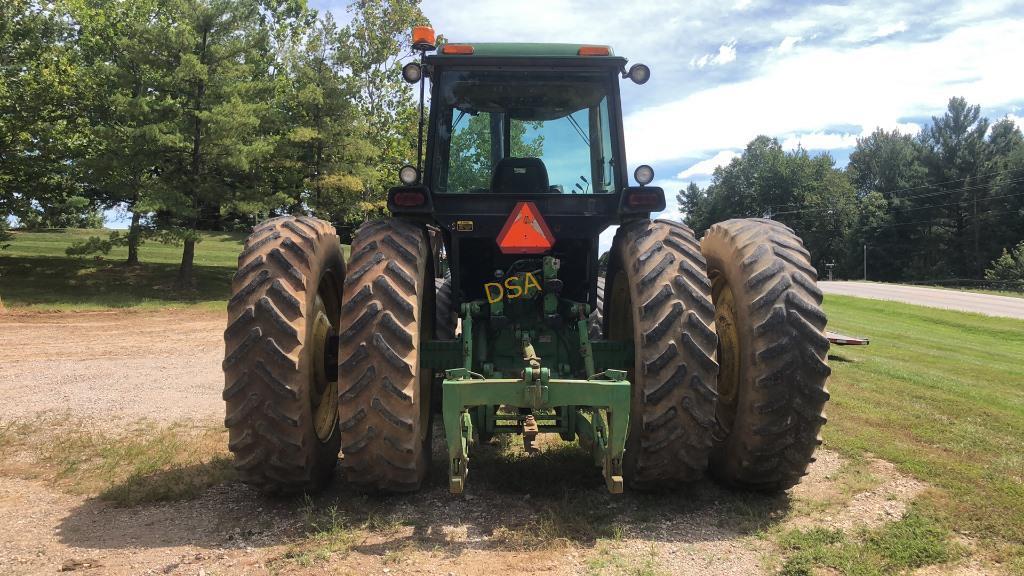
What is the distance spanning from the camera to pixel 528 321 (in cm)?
542

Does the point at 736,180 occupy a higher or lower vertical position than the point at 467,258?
higher

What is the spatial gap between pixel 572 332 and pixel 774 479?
185 cm

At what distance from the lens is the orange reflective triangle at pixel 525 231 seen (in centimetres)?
485

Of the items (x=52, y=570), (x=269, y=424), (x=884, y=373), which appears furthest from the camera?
(x=884, y=373)

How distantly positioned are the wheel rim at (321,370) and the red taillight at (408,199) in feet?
2.89

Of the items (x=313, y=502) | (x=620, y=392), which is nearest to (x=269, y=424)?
(x=313, y=502)

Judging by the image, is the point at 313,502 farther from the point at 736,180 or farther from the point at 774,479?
the point at 736,180

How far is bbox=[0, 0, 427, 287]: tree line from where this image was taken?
72.7 feet

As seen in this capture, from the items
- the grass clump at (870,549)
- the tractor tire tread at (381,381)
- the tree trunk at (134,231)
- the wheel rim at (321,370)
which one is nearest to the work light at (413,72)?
the tractor tire tread at (381,381)

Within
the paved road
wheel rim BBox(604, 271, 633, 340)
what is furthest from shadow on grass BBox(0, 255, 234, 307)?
the paved road

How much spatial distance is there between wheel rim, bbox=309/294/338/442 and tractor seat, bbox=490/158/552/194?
1747mm

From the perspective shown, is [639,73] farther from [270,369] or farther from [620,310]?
[270,369]

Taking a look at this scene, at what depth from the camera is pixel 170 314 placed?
1958cm

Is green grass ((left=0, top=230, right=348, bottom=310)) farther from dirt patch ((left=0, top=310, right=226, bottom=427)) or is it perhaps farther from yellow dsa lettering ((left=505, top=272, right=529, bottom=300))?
yellow dsa lettering ((left=505, top=272, right=529, bottom=300))
